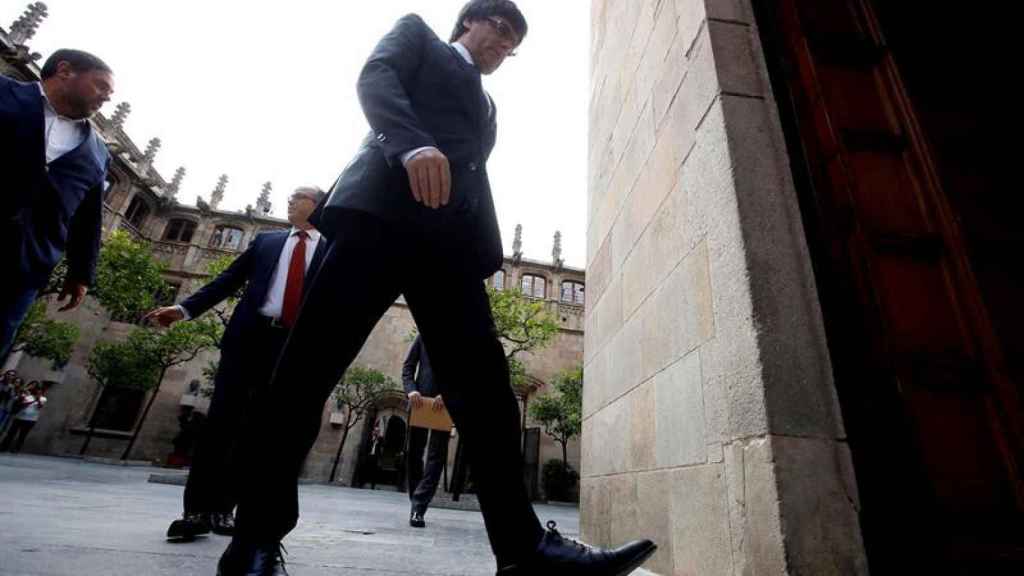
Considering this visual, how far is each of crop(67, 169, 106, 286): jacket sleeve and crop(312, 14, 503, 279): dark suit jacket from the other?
2.02 meters

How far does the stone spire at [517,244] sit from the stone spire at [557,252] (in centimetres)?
205

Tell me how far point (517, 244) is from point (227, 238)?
50.3 ft

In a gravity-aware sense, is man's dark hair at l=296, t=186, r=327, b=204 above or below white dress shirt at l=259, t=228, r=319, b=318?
above

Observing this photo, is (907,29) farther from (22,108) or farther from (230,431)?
(22,108)

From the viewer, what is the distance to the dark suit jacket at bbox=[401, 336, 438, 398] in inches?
194

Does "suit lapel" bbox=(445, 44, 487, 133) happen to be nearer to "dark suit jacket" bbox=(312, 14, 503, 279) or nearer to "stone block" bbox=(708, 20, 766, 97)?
"dark suit jacket" bbox=(312, 14, 503, 279)

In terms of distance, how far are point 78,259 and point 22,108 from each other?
0.85 m

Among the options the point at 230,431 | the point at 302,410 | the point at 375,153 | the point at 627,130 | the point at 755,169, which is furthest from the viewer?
the point at 627,130

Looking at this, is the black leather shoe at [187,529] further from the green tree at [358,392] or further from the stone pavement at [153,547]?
the green tree at [358,392]

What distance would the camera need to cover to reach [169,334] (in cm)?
1694

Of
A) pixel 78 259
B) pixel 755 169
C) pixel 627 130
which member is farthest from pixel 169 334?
pixel 755 169

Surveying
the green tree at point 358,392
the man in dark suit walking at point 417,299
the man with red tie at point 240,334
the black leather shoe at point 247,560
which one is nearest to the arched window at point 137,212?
the green tree at point 358,392

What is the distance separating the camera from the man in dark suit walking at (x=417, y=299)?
4.23ft

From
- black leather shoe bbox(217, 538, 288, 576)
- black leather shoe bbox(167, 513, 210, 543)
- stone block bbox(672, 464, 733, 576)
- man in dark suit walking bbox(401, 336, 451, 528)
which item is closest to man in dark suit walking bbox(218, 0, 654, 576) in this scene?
black leather shoe bbox(217, 538, 288, 576)
